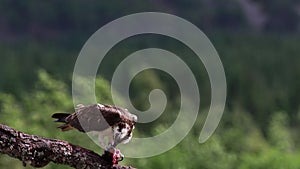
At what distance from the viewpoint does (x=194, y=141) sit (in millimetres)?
23578

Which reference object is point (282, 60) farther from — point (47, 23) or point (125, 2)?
point (47, 23)

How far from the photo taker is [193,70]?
211 ft

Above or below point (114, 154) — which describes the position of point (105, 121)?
above

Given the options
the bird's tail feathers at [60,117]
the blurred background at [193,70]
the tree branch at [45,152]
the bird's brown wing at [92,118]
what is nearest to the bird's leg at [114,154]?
the tree branch at [45,152]

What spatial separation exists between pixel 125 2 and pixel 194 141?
4235 inches

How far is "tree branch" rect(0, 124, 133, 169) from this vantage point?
11.8ft

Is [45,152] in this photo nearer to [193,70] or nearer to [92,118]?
[92,118]

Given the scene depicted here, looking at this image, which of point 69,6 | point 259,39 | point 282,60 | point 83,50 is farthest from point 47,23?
point 83,50

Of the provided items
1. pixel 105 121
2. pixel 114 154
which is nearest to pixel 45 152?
pixel 114 154

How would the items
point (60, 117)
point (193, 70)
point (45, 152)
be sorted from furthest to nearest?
point (193, 70)
point (60, 117)
point (45, 152)

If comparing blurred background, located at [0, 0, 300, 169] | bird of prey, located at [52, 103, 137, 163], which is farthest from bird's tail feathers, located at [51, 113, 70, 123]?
blurred background, located at [0, 0, 300, 169]

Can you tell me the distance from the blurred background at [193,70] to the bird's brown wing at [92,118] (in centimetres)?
1023

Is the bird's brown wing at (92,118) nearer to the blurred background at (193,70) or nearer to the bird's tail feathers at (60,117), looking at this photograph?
the bird's tail feathers at (60,117)

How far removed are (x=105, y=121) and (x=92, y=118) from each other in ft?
0.23
